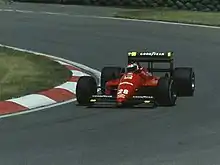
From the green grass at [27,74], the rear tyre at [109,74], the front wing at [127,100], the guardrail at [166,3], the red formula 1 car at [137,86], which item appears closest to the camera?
the front wing at [127,100]

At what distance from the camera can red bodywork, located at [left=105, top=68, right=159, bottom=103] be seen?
10.7 metres

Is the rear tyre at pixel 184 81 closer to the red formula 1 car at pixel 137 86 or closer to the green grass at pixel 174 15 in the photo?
the red formula 1 car at pixel 137 86

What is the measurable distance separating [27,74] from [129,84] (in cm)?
322

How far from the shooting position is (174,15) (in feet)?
83.8

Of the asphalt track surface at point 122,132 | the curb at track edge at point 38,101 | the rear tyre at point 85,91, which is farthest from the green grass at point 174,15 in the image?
the rear tyre at point 85,91

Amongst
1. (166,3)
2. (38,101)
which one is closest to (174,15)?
(166,3)

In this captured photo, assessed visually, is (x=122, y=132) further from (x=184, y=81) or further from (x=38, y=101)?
(x=184, y=81)

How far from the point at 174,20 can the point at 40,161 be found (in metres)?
16.6

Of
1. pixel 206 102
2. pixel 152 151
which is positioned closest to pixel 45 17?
pixel 206 102

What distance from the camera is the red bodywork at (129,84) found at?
1073 centimetres

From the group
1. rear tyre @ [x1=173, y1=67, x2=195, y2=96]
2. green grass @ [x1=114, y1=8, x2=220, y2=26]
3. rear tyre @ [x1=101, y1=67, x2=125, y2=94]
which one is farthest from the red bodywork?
green grass @ [x1=114, y1=8, x2=220, y2=26]

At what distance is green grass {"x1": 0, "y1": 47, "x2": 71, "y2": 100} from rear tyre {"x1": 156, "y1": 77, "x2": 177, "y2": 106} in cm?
207

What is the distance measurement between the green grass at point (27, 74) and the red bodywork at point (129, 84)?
140cm

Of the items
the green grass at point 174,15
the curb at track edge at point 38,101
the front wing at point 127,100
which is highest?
the front wing at point 127,100
